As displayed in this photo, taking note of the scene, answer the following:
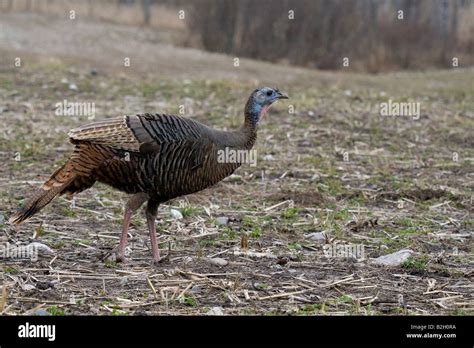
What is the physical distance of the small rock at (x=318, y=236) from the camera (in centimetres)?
798

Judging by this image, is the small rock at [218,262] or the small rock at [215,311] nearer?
the small rock at [215,311]

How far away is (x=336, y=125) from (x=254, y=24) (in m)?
12.4

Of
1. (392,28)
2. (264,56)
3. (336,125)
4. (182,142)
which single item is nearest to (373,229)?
(182,142)

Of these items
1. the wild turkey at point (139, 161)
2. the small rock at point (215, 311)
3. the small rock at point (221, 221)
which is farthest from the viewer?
the small rock at point (221, 221)

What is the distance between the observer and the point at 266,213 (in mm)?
8875

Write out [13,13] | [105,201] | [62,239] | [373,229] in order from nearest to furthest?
[62,239] < [373,229] < [105,201] < [13,13]

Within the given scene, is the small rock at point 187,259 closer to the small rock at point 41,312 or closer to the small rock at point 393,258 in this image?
the small rock at point 393,258

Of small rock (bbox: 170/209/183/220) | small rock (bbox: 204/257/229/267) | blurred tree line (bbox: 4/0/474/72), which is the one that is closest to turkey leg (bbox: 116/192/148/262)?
small rock (bbox: 204/257/229/267)

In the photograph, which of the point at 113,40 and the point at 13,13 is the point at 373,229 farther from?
the point at 13,13

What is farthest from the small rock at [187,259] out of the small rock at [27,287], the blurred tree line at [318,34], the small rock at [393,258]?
the blurred tree line at [318,34]

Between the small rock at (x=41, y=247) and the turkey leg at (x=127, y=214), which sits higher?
the turkey leg at (x=127, y=214)

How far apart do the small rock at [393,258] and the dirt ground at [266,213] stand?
0.28ft

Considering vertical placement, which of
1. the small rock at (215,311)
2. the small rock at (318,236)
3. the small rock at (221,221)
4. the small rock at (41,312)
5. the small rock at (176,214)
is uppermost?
the small rock at (176,214)

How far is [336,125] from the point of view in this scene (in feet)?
45.2
